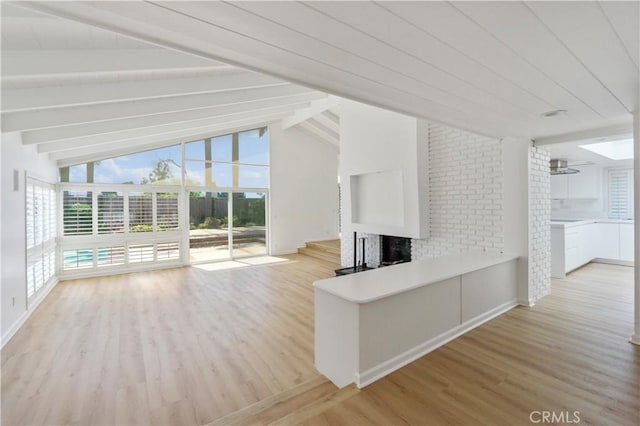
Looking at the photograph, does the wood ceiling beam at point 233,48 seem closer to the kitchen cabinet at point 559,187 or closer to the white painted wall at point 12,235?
the white painted wall at point 12,235

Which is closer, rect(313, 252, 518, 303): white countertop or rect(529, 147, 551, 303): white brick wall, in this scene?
rect(313, 252, 518, 303): white countertop

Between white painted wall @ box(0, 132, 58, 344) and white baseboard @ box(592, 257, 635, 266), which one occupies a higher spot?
white painted wall @ box(0, 132, 58, 344)

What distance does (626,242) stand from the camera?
5.70 meters

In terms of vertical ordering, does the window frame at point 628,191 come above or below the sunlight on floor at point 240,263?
above

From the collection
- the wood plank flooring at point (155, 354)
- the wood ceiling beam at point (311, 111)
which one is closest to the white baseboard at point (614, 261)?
the wood plank flooring at point (155, 354)

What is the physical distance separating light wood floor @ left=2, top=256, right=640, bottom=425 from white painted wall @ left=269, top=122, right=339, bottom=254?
4618 mm

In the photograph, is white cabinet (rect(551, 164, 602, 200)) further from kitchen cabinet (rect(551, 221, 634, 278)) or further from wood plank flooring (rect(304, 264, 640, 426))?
wood plank flooring (rect(304, 264, 640, 426))

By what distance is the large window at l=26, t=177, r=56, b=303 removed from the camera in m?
4.30

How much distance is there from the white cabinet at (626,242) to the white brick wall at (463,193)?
3.92 meters

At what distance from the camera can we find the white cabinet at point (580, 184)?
6.57 meters

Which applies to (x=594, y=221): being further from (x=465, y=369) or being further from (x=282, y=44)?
(x=282, y=44)

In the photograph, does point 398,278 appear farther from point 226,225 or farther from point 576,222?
point 226,225

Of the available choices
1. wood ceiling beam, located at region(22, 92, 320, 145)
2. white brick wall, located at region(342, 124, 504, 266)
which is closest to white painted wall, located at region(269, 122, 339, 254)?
wood ceiling beam, located at region(22, 92, 320, 145)

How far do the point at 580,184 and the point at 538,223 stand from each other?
4297 mm
